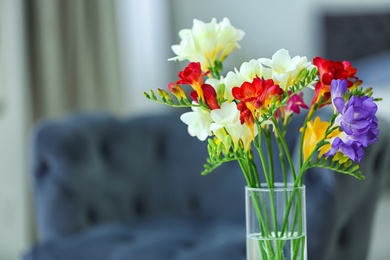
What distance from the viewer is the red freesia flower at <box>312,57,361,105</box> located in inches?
41.8

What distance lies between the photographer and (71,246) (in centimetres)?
217

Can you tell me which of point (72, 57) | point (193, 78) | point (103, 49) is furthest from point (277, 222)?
point (103, 49)

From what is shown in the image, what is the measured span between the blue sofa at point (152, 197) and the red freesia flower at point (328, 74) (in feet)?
2.76

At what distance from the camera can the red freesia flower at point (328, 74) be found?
1062mm

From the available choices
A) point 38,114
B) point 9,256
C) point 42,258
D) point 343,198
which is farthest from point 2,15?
point 343,198

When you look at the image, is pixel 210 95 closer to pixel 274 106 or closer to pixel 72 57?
pixel 274 106

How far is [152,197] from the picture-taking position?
2.63m

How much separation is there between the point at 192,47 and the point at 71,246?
1.15 m

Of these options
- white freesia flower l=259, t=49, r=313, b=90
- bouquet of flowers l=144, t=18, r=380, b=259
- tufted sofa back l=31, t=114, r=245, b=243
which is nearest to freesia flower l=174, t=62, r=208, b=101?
bouquet of flowers l=144, t=18, r=380, b=259

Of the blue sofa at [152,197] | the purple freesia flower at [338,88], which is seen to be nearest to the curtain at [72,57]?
the blue sofa at [152,197]

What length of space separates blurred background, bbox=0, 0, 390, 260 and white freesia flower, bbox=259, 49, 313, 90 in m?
2.41

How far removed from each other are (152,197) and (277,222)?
1.55 metres

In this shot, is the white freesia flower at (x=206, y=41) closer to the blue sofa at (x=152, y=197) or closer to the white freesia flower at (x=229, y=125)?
the white freesia flower at (x=229, y=125)

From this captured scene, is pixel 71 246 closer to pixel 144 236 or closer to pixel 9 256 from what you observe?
pixel 144 236
